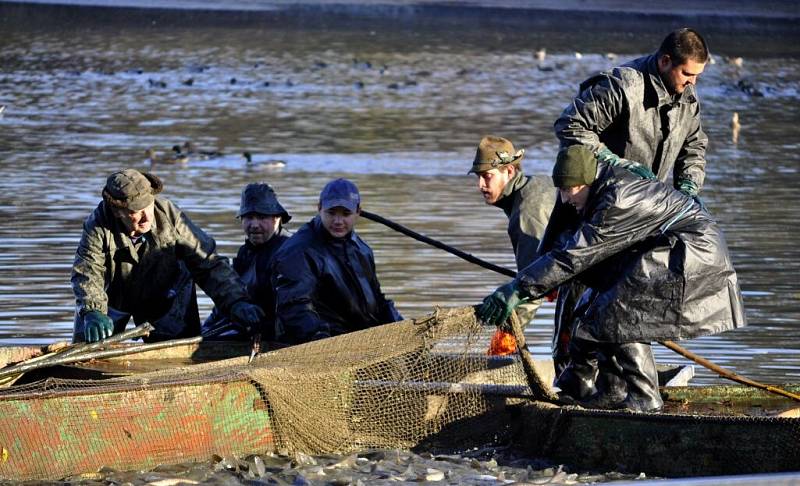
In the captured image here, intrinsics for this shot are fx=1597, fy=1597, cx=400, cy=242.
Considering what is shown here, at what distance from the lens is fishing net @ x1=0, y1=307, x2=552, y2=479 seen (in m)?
8.11

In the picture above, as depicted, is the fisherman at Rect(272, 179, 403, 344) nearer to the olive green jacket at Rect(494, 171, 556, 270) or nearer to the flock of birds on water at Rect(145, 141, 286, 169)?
the olive green jacket at Rect(494, 171, 556, 270)

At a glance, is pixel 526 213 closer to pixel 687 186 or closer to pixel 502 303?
pixel 687 186

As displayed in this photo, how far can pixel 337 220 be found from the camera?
31.9ft

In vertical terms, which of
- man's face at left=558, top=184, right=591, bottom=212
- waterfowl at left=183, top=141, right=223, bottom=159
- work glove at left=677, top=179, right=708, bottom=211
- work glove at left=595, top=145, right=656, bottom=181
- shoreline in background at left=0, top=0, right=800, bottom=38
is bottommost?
shoreline in background at left=0, top=0, right=800, bottom=38

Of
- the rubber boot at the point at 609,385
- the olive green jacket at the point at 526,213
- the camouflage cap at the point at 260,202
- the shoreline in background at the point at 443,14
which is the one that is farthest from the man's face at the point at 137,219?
the shoreline in background at the point at 443,14

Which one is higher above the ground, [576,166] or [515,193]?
[576,166]

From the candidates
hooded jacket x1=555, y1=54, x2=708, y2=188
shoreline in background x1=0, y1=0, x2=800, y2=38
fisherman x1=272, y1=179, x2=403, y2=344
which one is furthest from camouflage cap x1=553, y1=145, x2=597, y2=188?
shoreline in background x1=0, y1=0, x2=800, y2=38

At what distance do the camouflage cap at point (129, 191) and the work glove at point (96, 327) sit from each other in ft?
2.16

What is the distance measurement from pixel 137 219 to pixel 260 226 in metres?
1.42

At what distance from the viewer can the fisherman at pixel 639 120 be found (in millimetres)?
9031

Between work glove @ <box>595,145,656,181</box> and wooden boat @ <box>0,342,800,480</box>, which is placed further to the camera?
work glove @ <box>595,145,656,181</box>

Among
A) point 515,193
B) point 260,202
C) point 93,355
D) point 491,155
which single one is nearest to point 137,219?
point 93,355

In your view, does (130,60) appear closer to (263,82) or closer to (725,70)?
(263,82)

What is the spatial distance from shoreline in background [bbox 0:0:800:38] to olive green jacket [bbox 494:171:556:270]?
41.3 metres
